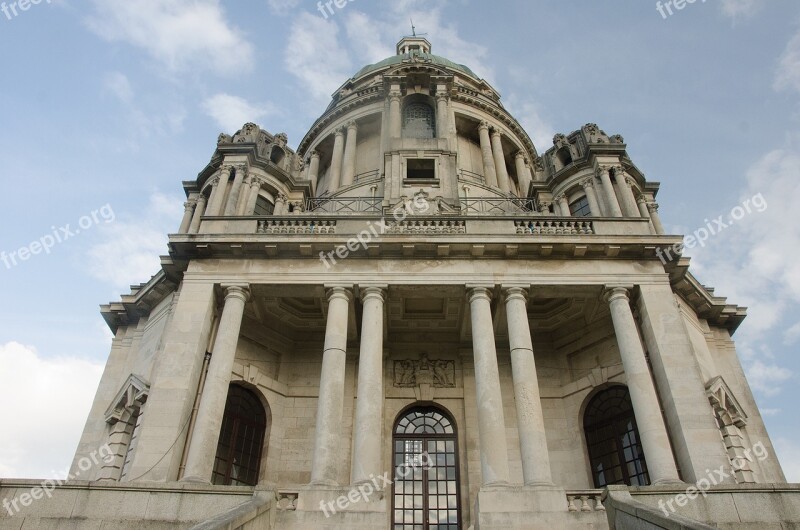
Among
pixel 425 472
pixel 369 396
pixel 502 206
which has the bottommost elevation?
pixel 425 472

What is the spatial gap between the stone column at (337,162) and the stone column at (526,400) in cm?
1610

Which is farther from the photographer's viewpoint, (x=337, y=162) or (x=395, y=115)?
(x=337, y=162)

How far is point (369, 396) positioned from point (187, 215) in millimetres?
15141

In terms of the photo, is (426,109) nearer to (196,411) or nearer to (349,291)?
(349,291)

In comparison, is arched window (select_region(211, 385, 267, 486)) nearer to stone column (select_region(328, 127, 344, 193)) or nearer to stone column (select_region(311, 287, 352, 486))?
stone column (select_region(311, 287, 352, 486))

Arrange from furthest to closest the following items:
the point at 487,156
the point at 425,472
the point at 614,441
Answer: the point at 487,156
the point at 614,441
the point at 425,472

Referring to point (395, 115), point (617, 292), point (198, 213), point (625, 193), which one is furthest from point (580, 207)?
point (198, 213)

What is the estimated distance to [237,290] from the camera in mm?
18516

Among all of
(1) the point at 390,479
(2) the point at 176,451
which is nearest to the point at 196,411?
(2) the point at 176,451

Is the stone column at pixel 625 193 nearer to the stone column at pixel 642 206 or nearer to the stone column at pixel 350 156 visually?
the stone column at pixel 642 206

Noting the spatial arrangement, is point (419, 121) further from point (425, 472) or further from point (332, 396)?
point (332, 396)

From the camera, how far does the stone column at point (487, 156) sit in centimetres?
3192

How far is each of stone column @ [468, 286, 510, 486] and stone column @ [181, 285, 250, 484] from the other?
693 centimetres

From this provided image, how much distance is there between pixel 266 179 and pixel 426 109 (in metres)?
10.7
